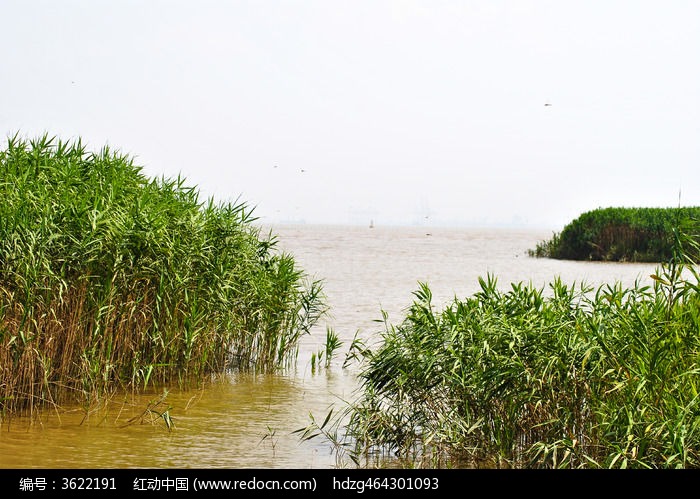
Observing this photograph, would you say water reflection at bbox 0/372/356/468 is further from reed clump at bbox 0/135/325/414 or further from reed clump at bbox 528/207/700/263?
reed clump at bbox 528/207/700/263

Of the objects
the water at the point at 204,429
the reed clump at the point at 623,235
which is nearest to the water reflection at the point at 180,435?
the water at the point at 204,429

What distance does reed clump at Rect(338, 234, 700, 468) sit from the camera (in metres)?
6.06

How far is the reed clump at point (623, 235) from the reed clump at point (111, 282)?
2856 cm

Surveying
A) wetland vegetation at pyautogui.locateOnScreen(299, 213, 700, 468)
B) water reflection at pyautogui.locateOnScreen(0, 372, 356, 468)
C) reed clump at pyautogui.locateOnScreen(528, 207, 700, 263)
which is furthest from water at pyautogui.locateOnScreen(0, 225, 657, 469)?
reed clump at pyautogui.locateOnScreen(528, 207, 700, 263)

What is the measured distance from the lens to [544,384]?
660 centimetres

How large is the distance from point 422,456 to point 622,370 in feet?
6.55

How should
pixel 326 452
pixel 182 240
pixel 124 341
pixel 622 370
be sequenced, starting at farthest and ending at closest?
pixel 182 240 < pixel 124 341 < pixel 326 452 < pixel 622 370

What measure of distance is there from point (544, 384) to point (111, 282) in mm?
4867

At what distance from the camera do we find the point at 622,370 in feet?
21.2

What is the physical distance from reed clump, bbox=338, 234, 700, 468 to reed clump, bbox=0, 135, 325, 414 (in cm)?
311

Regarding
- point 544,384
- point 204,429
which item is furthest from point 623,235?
point 544,384

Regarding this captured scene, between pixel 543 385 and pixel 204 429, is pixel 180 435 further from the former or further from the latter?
pixel 543 385
